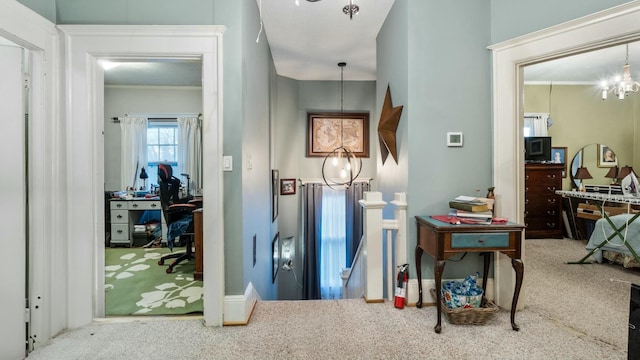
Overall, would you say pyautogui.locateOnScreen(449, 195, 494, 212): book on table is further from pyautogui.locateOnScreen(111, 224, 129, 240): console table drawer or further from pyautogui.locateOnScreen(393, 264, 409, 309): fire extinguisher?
pyautogui.locateOnScreen(111, 224, 129, 240): console table drawer

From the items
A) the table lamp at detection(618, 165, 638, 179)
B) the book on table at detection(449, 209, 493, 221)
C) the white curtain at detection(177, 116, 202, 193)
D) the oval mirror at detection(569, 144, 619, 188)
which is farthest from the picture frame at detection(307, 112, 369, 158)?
the table lamp at detection(618, 165, 638, 179)

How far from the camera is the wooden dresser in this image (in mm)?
4809

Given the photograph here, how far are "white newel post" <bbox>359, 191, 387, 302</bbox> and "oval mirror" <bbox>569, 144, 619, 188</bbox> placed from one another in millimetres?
5135

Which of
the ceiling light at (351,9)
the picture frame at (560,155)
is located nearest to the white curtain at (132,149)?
the ceiling light at (351,9)

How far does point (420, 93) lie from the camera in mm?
2291

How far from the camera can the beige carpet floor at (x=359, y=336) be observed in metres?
1.68

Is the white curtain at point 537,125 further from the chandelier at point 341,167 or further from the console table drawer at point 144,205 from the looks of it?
the console table drawer at point 144,205

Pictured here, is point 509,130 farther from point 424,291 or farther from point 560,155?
point 560,155

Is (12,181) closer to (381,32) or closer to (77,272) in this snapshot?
(77,272)

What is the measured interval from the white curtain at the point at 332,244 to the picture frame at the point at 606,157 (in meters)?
4.95

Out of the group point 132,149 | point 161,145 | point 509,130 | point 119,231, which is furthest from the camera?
point 161,145

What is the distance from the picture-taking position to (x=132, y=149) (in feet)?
16.5

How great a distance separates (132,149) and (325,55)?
3850mm

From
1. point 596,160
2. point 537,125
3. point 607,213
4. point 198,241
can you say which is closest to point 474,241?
point 198,241
